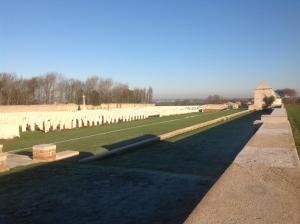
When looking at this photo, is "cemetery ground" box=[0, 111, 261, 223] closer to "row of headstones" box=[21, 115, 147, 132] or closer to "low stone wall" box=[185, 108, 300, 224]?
"low stone wall" box=[185, 108, 300, 224]

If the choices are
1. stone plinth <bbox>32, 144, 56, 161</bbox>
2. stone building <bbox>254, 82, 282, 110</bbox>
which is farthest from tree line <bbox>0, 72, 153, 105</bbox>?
stone plinth <bbox>32, 144, 56, 161</bbox>

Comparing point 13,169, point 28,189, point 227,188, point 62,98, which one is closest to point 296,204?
point 227,188

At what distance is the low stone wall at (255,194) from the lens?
2.87m

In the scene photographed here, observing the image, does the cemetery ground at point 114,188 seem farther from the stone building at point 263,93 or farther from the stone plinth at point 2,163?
the stone building at point 263,93

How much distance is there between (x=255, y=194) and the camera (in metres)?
3.47

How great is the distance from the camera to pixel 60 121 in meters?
16.1

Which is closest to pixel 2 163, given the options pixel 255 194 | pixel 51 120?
pixel 255 194

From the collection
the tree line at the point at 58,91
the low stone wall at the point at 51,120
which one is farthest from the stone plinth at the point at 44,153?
the tree line at the point at 58,91

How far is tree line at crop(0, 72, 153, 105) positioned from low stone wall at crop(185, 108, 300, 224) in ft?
146

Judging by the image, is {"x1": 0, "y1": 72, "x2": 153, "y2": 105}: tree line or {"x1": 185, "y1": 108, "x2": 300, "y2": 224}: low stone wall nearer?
{"x1": 185, "y1": 108, "x2": 300, "y2": 224}: low stone wall

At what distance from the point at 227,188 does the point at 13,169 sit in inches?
191

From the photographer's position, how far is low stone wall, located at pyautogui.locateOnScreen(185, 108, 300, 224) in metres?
2.87

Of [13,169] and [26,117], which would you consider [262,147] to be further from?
[26,117]

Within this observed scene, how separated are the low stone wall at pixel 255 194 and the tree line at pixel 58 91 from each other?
4446 cm
